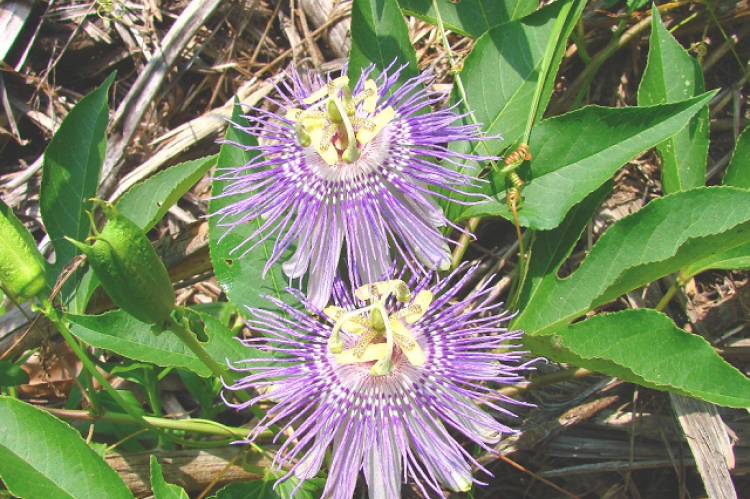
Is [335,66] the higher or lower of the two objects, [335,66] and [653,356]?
the higher

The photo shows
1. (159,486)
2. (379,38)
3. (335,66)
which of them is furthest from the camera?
(335,66)

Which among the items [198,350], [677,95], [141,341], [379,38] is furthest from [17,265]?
[677,95]

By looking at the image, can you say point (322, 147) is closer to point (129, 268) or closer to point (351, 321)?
point (351, 321)

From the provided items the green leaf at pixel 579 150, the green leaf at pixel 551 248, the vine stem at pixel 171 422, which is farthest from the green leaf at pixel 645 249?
the vine stem at pixel 171 422

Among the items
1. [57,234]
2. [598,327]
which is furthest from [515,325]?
[57,234]

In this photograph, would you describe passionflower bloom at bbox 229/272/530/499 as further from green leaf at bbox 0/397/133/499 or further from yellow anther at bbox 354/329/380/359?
green leaf at bbox 0/397/133/499

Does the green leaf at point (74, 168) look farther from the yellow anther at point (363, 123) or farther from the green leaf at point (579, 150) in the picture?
the green leaf at point (579, 150)

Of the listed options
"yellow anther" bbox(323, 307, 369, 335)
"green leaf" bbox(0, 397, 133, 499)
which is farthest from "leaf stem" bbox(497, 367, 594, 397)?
"green leaf" bbox(0, 397, 133, 499)
